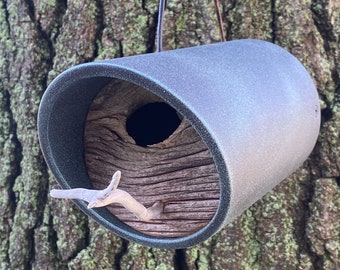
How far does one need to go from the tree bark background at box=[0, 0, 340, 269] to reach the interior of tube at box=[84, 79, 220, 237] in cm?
42

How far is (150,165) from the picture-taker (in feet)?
3.22

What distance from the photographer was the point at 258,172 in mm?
815

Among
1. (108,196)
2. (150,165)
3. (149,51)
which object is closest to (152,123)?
(150,165)

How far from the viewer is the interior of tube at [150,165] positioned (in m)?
0.90

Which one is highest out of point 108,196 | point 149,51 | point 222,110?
point 149,51

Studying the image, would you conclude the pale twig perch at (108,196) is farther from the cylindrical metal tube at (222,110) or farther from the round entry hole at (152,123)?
the round entry hole at (152,123)

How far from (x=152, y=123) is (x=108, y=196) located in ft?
1.34

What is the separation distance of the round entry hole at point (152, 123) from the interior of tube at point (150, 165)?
0.13ft

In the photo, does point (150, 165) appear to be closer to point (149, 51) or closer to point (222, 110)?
point (222, 110)

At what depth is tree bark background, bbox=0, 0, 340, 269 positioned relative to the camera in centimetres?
135

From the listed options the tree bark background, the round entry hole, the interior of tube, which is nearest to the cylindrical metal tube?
the interior of tube

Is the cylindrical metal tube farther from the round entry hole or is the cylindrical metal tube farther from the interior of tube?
the round entry hole

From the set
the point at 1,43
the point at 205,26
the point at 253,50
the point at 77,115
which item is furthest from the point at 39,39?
the point at 253,50

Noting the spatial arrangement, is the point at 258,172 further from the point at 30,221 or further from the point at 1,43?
the point at 1,43
